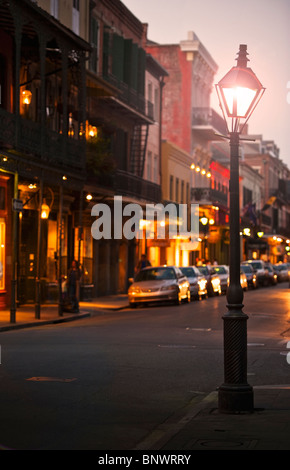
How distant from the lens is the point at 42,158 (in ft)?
88.9

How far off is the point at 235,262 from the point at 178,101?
5168 centimetres

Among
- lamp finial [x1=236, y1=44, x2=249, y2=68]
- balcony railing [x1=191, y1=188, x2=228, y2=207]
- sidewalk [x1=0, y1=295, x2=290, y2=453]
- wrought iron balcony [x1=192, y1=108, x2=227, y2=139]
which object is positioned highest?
wrought iron balcony [x1=192, y1=108, x2=227, y2=139]

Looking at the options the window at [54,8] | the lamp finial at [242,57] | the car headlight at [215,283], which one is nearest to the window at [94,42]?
the window at [54,8]

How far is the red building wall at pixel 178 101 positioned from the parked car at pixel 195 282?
21.6 meters

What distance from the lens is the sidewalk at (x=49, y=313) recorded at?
23.1m

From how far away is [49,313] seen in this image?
27.5 metres

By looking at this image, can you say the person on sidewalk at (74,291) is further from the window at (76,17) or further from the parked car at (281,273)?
the parked car at (281,273)

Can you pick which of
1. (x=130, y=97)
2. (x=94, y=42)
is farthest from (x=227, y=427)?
(x=130, y=97)

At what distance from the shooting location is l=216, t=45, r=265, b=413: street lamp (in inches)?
395

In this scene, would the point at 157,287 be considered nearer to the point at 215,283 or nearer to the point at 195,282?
the point at 195,282

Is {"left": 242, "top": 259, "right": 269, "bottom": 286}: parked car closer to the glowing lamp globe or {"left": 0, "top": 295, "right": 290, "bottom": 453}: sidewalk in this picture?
{"left": 0, "top": 295, "right": 290, "bottom": 453}: sidewalk

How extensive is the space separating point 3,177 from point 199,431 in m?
20.5

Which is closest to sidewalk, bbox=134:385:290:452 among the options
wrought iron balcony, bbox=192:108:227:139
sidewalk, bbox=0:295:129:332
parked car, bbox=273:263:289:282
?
sidewalk, bbox=0:295:129:332

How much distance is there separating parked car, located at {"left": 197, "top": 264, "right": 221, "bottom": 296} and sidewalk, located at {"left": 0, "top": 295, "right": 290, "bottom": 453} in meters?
30.8
